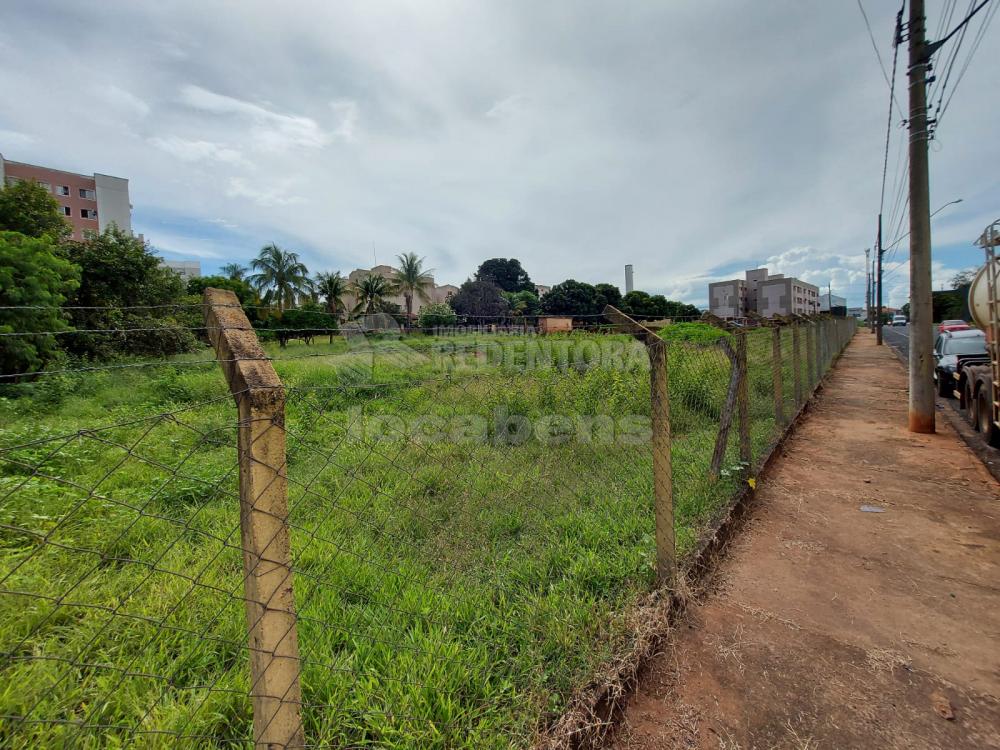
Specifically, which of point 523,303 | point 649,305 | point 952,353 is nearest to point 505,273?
point 523,303

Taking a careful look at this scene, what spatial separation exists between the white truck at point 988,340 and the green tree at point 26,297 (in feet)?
47.6

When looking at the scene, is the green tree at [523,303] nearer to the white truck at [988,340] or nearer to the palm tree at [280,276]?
the palm tree at [280,276]

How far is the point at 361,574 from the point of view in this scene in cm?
242

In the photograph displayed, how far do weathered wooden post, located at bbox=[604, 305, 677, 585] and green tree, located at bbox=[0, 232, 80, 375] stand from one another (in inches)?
450

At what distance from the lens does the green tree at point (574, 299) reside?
49781 millimetres

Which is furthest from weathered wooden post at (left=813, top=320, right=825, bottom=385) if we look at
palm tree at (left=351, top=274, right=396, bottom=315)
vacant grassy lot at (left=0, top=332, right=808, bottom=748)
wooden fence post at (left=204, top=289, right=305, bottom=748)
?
palm tree at (left=351, top=274, right=396, bottom=315)

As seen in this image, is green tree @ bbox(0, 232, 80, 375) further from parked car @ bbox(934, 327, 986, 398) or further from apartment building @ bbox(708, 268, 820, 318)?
apartment building @ bbox(708, 268, 820, 318)

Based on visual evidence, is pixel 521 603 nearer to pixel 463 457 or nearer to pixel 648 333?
pixel 648 333

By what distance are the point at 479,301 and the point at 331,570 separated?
155 ft

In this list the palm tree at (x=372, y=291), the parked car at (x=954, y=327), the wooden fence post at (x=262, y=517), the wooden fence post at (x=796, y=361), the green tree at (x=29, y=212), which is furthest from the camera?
the palm tree at (x=372, y=291)

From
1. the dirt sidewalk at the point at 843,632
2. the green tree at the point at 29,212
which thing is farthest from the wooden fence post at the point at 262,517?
the green tree at the point at 29,212

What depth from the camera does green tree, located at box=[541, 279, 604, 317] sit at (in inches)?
1960

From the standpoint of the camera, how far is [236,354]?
3.35 ft

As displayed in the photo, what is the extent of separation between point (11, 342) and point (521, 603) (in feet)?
39.9
